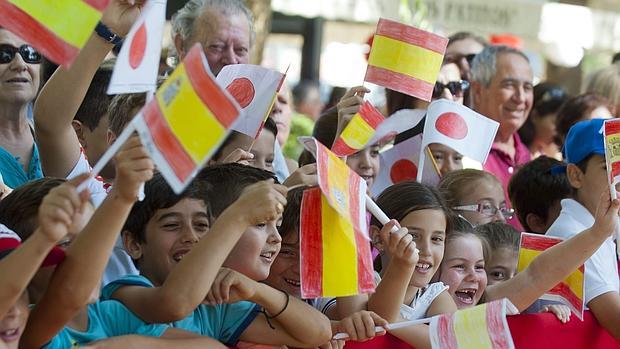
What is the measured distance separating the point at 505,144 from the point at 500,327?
3.52m

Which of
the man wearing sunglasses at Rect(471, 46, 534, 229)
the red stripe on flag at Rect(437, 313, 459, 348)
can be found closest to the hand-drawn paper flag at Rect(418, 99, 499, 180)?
the man wearing sunglasses at Rect(471, 46, 534, 229)

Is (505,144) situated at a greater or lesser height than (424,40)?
lesser

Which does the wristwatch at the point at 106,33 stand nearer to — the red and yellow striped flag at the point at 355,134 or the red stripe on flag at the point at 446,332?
the red and yellow striped flag at the point at 355,134

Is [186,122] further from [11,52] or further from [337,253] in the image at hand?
[11,52]

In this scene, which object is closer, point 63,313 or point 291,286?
point 63,313

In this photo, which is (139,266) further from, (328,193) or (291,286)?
(328,193)

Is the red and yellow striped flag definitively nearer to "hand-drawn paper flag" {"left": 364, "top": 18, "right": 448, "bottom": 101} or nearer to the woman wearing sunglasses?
"hand-drawn paper flag" {"left": 364, "top": 18, "right": 448, "bottom": 101}

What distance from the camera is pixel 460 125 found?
5648 mm

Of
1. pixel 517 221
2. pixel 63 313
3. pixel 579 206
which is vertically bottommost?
pixel 517 221

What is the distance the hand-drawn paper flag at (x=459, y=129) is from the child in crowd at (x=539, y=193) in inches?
19.7

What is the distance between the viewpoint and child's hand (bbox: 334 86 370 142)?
4852 mm

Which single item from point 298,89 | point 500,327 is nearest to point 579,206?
point 500,327

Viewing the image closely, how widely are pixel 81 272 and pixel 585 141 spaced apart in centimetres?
287

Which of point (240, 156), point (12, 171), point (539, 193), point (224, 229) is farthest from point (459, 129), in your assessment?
point (224, 229)
